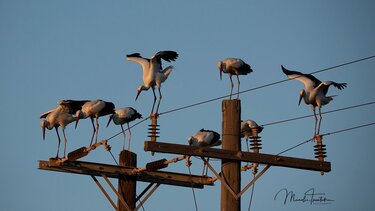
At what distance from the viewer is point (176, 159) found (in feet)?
56.7

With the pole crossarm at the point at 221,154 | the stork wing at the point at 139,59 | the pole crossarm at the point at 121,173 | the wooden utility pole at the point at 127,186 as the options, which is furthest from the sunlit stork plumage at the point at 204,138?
the pole crossarm at the point at 221,154

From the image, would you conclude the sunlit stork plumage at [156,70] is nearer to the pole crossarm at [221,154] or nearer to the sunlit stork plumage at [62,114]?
the sunlit stork plumage at [62,114]

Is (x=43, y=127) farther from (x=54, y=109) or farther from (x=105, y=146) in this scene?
(x=105, y=146)

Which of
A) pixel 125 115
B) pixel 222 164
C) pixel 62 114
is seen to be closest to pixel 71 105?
pixel 62 114

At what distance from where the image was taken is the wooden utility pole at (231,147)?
13297mm

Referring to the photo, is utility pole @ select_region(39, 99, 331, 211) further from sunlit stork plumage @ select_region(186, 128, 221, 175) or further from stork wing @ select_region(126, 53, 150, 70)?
stork wing @ select_region(126, 53, 150, 70)

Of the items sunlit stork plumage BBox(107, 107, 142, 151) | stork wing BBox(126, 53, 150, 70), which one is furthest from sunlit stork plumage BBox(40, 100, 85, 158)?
stork wing BBox(126, 53, 150, 70)

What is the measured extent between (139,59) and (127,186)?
12.2 ft

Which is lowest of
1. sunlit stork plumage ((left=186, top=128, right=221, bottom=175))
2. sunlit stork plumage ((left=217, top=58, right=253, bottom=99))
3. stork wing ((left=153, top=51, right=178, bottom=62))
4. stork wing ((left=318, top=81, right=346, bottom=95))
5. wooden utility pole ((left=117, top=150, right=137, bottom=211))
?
wooden utility pole ((left=117, top=150, right=137, bottom=211))

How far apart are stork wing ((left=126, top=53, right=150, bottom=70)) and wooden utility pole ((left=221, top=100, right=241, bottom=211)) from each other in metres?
6.77

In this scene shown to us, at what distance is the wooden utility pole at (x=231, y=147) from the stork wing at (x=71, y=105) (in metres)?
8.37

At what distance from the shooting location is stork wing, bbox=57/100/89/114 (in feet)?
70.5

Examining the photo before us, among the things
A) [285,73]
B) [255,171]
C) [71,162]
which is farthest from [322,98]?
[71,162]

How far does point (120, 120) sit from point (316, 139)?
305 inches
